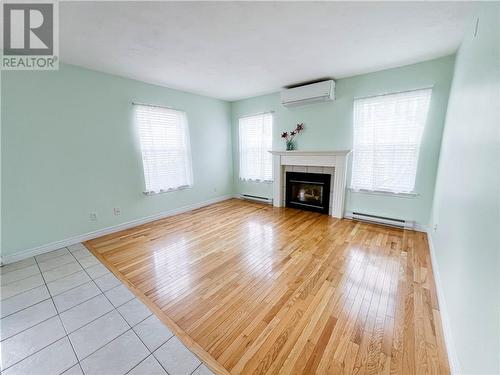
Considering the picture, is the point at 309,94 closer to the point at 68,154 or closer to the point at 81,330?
the point at 68,154

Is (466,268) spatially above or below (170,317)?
above

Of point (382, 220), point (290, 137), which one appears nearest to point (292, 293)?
point (382, 220)

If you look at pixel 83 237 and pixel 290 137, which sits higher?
pixel 290 137

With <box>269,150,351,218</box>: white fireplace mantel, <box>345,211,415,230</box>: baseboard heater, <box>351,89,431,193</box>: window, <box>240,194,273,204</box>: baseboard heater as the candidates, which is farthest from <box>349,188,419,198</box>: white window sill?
<box>240,194,273,204</box>: baseboard heater

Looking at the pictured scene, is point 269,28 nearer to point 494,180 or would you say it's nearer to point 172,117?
point 494,180

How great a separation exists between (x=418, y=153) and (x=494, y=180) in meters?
2.40

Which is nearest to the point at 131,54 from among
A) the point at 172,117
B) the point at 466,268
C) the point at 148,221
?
the point at 172,117

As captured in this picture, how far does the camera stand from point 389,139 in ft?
10.1

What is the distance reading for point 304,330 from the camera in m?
1.43

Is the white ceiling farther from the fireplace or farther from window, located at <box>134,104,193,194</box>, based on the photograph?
the fireplace

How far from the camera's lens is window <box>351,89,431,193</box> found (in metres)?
2.86

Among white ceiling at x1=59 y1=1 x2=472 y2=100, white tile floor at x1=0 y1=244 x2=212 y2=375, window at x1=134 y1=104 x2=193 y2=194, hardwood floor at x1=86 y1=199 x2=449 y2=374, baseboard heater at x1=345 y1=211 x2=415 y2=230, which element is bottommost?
white tile floor at x1=0 y1=244 x2=212 y2=375

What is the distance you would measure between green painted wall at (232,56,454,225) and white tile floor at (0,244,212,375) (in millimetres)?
3402

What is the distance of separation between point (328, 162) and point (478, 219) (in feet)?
8.69
